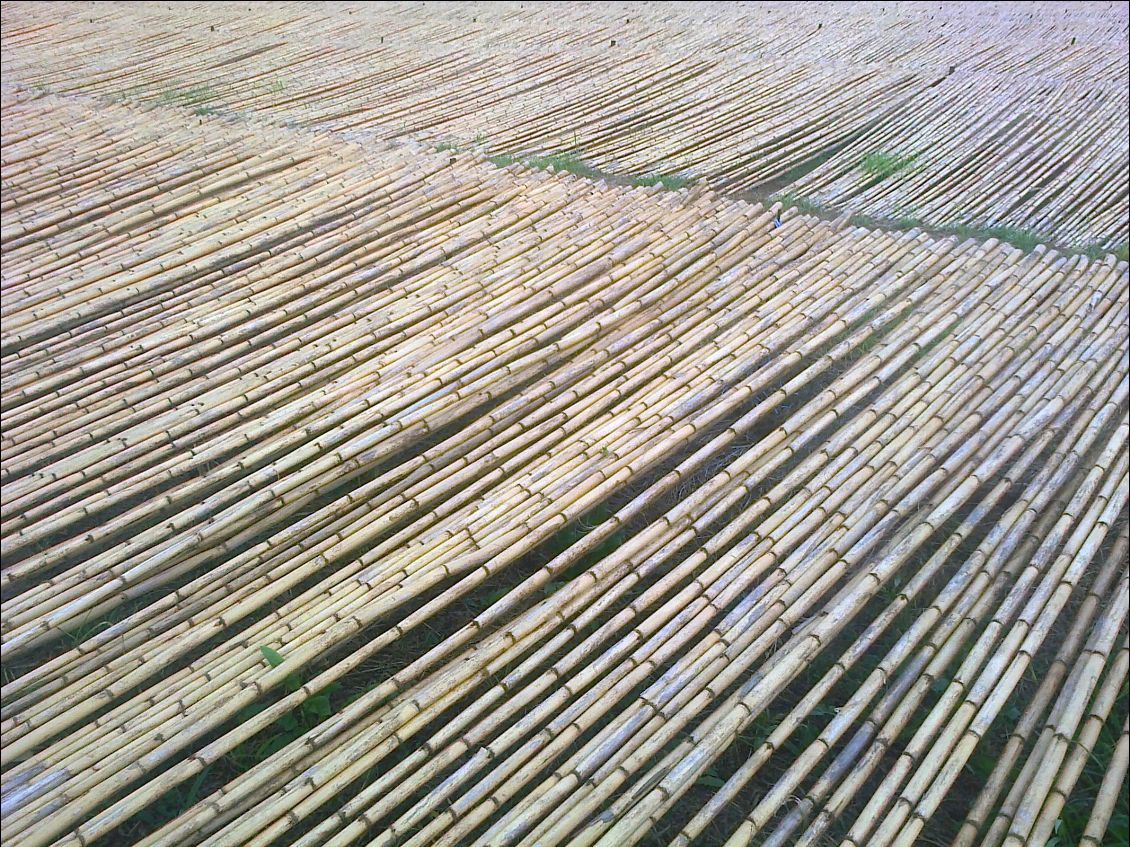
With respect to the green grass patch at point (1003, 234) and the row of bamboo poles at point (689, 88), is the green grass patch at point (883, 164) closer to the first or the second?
the row of bamboo poles at point (689, 88)

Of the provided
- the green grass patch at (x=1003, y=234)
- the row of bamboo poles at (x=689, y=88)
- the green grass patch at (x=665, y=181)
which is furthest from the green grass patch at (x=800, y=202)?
the green grass patch at (x=1003, y=234)

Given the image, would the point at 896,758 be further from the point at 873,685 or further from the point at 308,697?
the point at 308,697

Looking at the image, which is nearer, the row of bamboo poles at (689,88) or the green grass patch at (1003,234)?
the green grass patch at (1003,234)

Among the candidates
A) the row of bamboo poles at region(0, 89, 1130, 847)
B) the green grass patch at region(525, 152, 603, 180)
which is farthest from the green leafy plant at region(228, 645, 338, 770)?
the green grass patch at region(525, 152, 603, 180)

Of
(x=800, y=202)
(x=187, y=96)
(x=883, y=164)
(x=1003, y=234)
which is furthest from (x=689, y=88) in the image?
(x=187, y=96)

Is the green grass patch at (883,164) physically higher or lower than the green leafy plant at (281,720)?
higher

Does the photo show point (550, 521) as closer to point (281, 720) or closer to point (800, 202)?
point (281, 720)

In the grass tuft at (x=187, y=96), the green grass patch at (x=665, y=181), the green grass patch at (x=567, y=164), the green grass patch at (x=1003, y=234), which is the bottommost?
the green grass patch at (x=1003, y=234)

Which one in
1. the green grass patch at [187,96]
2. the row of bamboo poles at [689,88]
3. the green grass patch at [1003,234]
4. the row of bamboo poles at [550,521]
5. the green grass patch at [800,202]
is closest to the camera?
the row of bamboo poles at [550,521]
